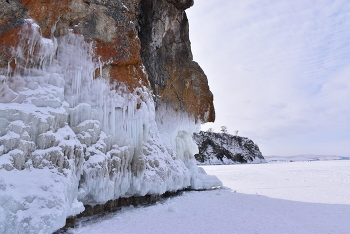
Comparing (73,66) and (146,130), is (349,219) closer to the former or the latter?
(146,130)

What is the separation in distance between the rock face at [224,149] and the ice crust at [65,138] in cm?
4764

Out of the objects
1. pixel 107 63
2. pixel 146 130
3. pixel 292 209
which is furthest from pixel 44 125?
pixel 292 209


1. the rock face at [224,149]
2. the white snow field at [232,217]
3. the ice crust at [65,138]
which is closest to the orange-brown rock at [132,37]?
the ice crust at [65,138]

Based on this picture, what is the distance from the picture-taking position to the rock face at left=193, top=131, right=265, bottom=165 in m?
60.0

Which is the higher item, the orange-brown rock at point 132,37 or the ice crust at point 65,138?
the orange-brown rock at point 132,37

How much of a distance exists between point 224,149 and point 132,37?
56301mm

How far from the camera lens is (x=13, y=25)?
7.58 m

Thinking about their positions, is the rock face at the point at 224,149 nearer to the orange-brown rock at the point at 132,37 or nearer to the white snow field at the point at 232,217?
the orange-brown rock at the point at 132,37

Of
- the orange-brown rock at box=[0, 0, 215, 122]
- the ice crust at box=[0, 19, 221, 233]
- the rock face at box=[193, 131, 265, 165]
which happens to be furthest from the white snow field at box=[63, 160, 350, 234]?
the rock face at box=[193, 131, 265, 165]

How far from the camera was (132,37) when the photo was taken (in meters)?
10.0

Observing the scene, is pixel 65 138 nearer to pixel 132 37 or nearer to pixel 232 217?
pixel 132 37

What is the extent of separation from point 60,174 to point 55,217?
113cm

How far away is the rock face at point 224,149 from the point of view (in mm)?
59969

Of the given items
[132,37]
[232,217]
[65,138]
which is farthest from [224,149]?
[65,138]
